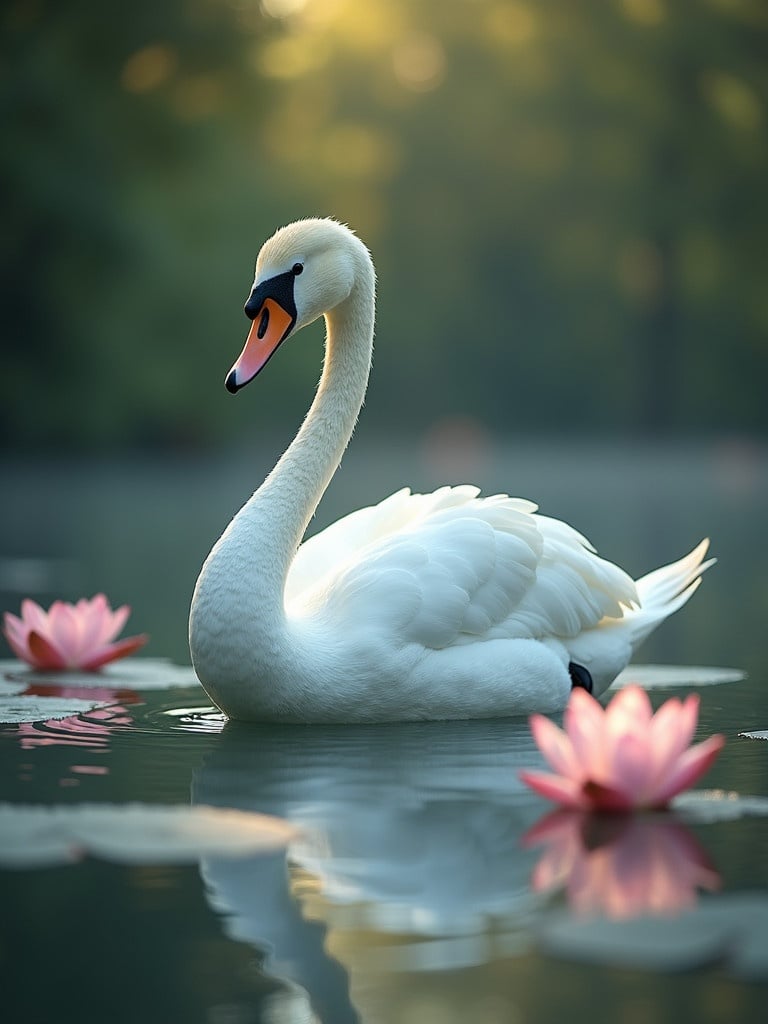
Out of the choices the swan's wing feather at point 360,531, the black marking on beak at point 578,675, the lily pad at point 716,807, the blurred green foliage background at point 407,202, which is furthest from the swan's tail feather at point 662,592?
the blurred green foliage background at point 407,202

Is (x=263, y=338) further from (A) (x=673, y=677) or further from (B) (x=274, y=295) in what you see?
(A) (x=673, y=677)

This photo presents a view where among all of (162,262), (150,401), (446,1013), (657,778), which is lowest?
(446,1013)

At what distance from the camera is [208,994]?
2457 mm

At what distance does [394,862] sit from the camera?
3145mm

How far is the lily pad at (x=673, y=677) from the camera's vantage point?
18.6 ft

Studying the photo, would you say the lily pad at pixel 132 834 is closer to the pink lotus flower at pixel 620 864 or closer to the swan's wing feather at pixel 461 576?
the pink lotus flower at pixel 620 864

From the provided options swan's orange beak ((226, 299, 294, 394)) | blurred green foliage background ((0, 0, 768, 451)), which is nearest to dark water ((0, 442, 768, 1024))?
swan's orange beak ((226, 299, 294, 394))

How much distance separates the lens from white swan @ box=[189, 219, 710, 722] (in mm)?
4625

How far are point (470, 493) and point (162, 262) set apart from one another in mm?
19178

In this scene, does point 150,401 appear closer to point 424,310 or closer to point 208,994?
point 424,310

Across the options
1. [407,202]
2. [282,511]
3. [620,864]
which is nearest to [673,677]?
[282,511]

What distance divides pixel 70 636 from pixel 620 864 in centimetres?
295

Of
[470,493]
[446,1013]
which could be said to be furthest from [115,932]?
[470,493]

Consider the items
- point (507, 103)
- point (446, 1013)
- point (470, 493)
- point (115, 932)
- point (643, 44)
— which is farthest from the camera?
point (507, 103)
